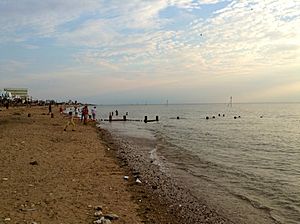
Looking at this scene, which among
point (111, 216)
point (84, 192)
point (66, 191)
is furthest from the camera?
point (84, 192)

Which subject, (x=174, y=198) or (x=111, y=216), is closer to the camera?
(x=111, y=216)

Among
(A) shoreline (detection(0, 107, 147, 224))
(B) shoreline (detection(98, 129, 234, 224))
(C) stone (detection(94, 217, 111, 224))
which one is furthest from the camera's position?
(B) shoreline (detection(98, 129, 234, 224))

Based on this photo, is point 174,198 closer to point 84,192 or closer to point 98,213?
point 84,192

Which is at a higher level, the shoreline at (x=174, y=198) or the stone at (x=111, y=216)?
the stone at (x=111, y=216)

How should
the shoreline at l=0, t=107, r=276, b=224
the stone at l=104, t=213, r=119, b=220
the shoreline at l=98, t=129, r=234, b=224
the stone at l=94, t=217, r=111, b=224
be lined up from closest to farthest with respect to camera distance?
the stone at l=94, t=217, r=111, b=224, the stone at l=104, t=213, r=119, b=220, the shoreline at l=0, t=107, r=276, b=224, the shoreline at l=98, t=129, r=234, b=224

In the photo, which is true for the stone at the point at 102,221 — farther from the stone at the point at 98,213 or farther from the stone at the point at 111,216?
the stone at the point at 98,213

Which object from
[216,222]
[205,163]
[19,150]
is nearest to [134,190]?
[216,222]

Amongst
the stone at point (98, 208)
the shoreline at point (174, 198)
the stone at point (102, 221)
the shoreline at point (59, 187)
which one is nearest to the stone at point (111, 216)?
the shoreline at point (59, 187)

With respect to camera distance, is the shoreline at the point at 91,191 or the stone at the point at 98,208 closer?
the shoreline at the point at 91,191

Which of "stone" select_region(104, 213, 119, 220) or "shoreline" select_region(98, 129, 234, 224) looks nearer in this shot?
"stone" select_region(104, 213, 119, 220)

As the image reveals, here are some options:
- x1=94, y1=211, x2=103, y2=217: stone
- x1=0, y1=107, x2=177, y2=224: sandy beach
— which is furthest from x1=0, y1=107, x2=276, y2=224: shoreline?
x1=94, y1=211, x2=103, y2=217: stone

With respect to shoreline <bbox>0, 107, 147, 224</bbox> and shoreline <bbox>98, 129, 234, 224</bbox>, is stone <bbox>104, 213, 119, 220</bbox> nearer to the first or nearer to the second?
shoreline <bbox>0, 107, 147, 224</bbox>

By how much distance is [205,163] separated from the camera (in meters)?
18.8

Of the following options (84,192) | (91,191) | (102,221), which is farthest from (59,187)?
(102,221)
